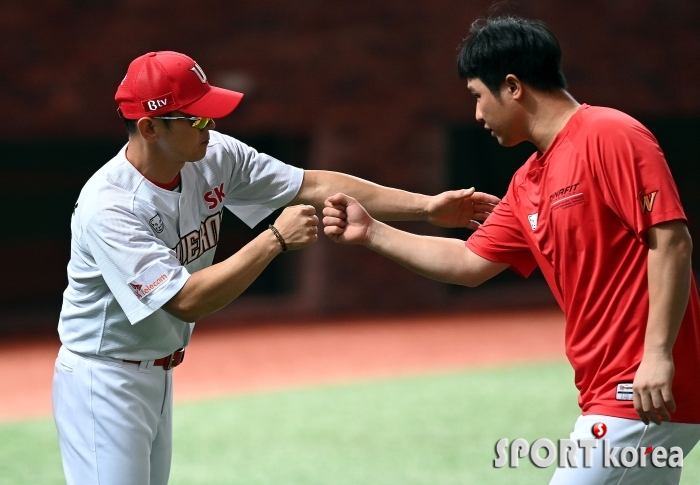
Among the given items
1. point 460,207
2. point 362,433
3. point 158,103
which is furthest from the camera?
point 362,433

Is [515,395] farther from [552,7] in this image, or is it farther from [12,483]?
[552,7]

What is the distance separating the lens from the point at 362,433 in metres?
8.37

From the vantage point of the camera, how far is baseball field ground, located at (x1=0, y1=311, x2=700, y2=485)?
725 centimetres

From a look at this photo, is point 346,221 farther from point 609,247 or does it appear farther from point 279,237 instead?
point 609,247

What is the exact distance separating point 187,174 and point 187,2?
1047cm

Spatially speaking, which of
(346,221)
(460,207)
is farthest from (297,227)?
Result: (460,207)

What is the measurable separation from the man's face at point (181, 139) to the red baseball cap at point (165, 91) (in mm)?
58

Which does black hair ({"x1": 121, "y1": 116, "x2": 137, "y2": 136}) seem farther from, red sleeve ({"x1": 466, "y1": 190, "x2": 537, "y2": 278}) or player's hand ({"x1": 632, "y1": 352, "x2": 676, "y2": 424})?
player's hand ({"x1": 632, "y1": 352, "x2": 676, "y2": 424})

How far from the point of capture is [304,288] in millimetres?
15867

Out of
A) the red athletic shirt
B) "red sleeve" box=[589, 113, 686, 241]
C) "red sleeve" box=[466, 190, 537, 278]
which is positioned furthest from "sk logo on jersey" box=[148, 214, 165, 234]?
"red sleeve" box=[589, 113, 686, 241]

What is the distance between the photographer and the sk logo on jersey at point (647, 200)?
3.37m

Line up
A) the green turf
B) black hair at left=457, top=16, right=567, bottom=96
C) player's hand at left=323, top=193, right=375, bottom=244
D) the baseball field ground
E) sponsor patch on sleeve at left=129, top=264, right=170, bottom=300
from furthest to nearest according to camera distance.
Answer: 1. the baseball field ground
2. the green turf
3. player's hand at left=323, top=193, right=375, bottom=244
4. sponsor patch on sleeve at left=129, top=264, right=170, bottom=300
5. black hair at left=457, top=16, right=567, bottom=96

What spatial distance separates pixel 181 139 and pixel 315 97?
37.0 ft

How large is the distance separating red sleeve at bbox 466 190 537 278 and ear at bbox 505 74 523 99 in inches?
20.2
